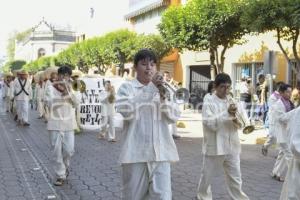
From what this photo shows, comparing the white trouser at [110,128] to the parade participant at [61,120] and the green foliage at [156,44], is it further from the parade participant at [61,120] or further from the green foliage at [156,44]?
the green foliage at [156,44]

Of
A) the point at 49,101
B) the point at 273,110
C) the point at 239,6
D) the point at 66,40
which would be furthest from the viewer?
the point at 66,40

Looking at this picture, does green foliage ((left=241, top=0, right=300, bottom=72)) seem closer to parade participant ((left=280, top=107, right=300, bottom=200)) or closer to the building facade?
Result: parade participant ((left=280, top=107, right=300, bottom=200))

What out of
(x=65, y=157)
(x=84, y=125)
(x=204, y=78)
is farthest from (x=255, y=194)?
(x=204, y=78)

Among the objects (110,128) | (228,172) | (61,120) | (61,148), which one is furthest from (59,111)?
(110,128)

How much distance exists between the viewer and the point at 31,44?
9606 cm

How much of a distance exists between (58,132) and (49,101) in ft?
1.58

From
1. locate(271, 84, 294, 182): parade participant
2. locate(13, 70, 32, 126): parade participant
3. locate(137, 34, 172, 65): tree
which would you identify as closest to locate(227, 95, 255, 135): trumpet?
locate(271, 84, 294, 182): parade participant

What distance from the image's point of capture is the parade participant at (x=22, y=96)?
16.5 m

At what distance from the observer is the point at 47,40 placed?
93125 millimetres

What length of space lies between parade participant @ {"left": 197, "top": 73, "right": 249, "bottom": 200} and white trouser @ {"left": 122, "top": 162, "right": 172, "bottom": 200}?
5.53ft

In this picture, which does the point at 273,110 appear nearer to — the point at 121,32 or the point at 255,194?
the point at 255,194

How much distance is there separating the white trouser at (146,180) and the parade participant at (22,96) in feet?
41.2

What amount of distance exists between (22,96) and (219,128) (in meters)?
12.0

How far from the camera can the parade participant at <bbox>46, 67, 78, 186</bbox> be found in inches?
292
